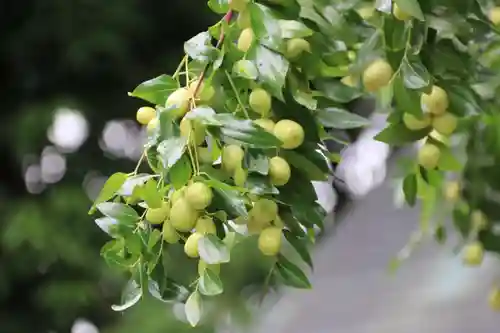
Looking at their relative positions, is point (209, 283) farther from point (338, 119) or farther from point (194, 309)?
point (338, 119)

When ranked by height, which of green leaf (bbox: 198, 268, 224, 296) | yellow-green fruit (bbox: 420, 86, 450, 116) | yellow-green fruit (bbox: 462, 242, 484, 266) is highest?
green leaf (bbox: 198, 268, 224, 296)

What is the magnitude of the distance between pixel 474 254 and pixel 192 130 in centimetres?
42

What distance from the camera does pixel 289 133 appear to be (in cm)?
41

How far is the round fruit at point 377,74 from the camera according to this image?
463 millimetres

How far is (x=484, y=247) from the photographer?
712 millimetres

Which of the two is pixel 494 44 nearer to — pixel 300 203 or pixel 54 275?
pixel 300 203

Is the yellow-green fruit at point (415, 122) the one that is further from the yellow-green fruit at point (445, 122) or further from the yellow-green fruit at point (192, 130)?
the yellow-green fruit at point (192, 130)

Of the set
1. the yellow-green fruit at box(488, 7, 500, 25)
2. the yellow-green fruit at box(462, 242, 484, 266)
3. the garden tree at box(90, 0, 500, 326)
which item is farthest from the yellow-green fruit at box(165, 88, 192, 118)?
the yellow-green fruit at box(462, 242, 484, 266)

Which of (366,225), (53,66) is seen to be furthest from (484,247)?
(53,66)

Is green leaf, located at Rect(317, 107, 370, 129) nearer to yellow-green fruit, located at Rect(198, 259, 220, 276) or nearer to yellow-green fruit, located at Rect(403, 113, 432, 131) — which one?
yellow-green fruit, located at Rect(403, 113, 432, 131)

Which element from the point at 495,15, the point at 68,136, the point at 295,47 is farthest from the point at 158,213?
the point at 68,136

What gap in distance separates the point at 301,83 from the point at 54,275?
1.27 meters

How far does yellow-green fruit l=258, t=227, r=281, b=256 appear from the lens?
16.7 inches

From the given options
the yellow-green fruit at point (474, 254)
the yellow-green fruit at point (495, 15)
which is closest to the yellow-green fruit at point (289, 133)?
the yellow-green fruit at point (495, 15)
